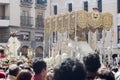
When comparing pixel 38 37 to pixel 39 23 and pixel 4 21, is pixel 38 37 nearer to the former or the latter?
pixel 39 23

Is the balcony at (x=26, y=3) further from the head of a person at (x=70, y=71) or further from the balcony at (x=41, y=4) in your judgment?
the head of a person at (x=70, y=71)

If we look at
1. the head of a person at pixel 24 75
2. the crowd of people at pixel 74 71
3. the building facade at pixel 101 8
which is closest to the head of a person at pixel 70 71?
the crowd of people at pixel 74 71

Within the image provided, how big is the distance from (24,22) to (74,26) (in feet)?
61.0

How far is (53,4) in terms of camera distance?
43250 mm

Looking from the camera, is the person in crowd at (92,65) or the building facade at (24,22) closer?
the person in crowd at (92,65)

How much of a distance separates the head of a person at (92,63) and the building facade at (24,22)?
3379cm

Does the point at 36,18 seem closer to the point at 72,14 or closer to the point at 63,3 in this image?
the point at 63,3

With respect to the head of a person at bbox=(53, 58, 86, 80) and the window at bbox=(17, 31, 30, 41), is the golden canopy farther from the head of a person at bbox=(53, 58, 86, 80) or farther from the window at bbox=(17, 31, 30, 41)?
the head of a person at bbox=(53, 58, 86, 80)

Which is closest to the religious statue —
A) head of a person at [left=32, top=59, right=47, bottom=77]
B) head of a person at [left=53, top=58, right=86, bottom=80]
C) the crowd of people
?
the crowd of people

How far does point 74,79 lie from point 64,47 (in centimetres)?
1965

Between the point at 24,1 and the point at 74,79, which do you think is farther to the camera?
the point at 24,1

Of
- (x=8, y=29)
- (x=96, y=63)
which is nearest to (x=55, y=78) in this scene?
(x=96, y=63)

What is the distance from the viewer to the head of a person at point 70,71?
13.1 feet

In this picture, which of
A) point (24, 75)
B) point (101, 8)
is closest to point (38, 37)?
point (101, 8)
